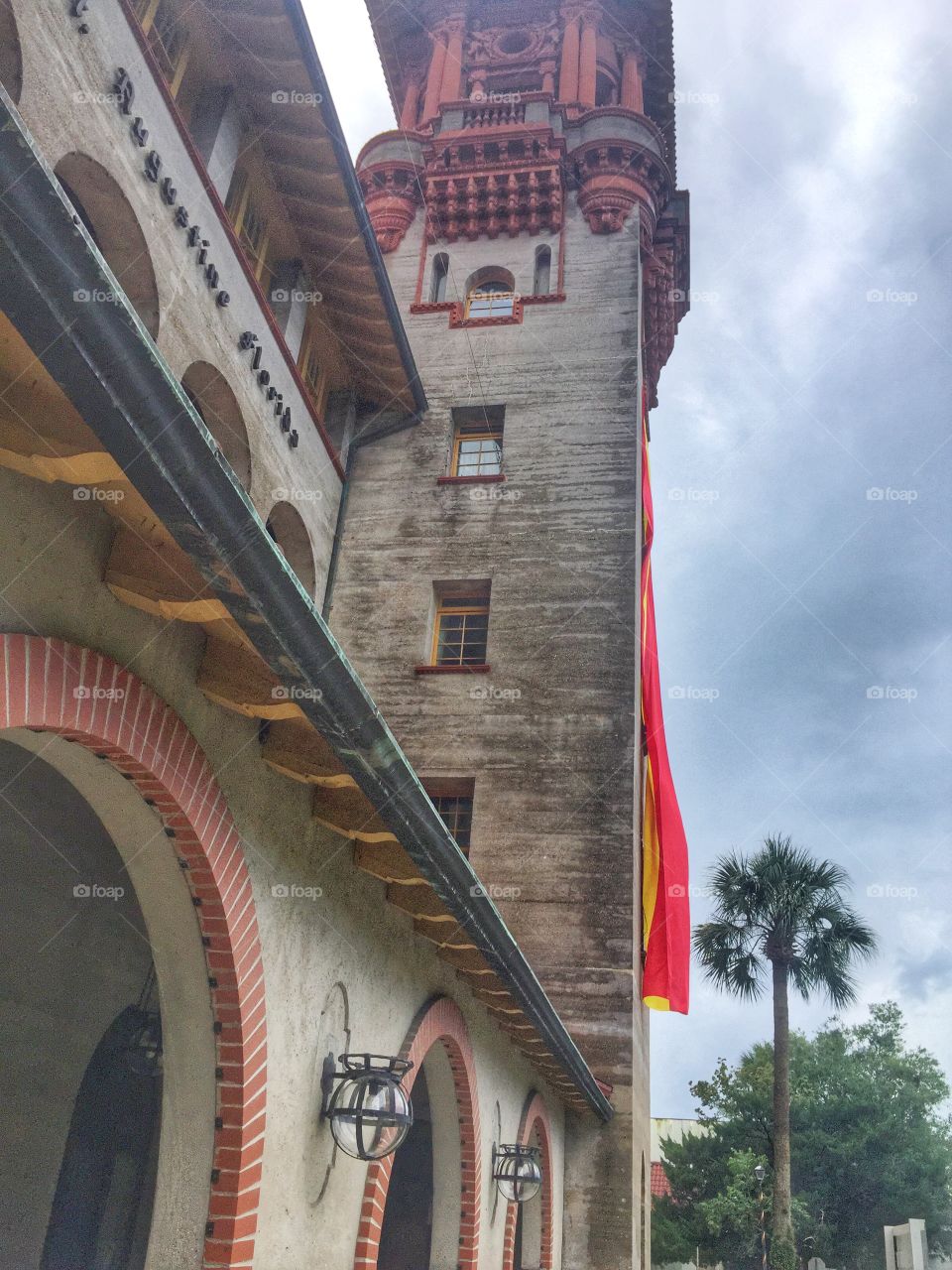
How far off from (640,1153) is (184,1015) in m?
10.5

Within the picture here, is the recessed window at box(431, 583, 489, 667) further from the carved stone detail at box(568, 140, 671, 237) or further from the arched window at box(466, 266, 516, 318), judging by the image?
the carved stone detail at box(568, 140, 671, 237)

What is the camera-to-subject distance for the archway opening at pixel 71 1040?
276 inches

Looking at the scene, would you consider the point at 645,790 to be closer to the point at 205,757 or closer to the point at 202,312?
the point at 202,312

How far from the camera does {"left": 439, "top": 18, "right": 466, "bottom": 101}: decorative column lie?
67.4 feet

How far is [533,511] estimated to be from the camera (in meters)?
15.4

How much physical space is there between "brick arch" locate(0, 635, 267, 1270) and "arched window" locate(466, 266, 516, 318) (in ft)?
46.4

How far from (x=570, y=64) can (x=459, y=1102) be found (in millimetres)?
19387

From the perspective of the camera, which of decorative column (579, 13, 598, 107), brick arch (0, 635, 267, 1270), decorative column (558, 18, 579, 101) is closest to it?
brick arch (0, 635, 267, 1270)

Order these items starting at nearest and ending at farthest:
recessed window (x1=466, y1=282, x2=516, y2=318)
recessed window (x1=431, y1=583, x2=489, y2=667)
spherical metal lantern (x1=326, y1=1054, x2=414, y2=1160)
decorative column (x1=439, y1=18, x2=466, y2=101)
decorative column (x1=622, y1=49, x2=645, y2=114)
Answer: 1. spherical metal lantern (x1=326, y1=1054, x2=414, y2=1160)
2. recessed window (x1=431, y1=583, x2=489, y2=667)
3. recessed window (x1=466, y1=282, x2=516, y2=318)
4. decorative column (x1=439, y1=18, x2=466, y2=101)
5. decorative column (x1=622, y1=49, x2=645, y2=114)

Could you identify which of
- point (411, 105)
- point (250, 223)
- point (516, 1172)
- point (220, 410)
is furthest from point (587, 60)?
point (516, 1172)

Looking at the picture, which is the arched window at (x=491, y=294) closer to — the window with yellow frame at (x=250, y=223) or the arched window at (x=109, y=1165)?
the window with yellow frame at (x=250, y=223)

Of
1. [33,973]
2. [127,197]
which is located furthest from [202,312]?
[33,973]

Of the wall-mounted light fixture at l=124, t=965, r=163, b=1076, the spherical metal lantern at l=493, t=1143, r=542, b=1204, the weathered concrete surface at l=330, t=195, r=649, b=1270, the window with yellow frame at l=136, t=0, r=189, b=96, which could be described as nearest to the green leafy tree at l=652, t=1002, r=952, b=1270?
the weathered concrete surface at l=330, t=195, r=649, b=1270

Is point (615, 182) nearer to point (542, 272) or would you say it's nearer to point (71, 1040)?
point (542, 272)
